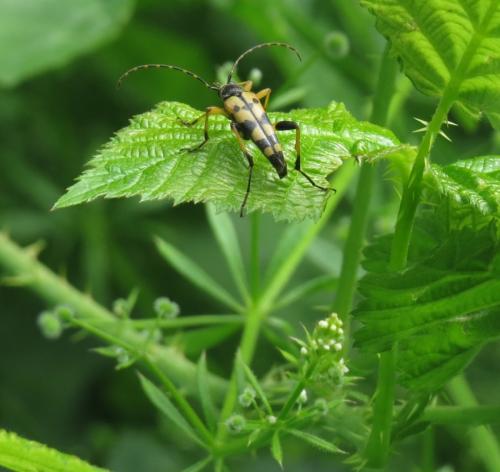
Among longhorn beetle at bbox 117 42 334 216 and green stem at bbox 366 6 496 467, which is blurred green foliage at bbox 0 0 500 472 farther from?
green stem at bbox 366 6 496 467

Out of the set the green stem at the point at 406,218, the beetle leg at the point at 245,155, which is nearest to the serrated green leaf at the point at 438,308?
the green stem at the point at 406,218

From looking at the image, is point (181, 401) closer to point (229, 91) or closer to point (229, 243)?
point (229, 91)

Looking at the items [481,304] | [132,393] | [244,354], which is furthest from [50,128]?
[481,304]

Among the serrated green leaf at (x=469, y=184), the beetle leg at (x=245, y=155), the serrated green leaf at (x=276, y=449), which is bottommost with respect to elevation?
the serrated green leaf at (x=276, y=449)

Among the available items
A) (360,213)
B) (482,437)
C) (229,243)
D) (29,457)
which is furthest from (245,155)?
(482,437)

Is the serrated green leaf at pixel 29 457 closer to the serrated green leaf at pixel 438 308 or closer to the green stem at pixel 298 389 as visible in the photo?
the green stem at pixel 298 389

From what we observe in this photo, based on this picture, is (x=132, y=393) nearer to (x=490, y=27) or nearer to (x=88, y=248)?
(x=88, y=248)
